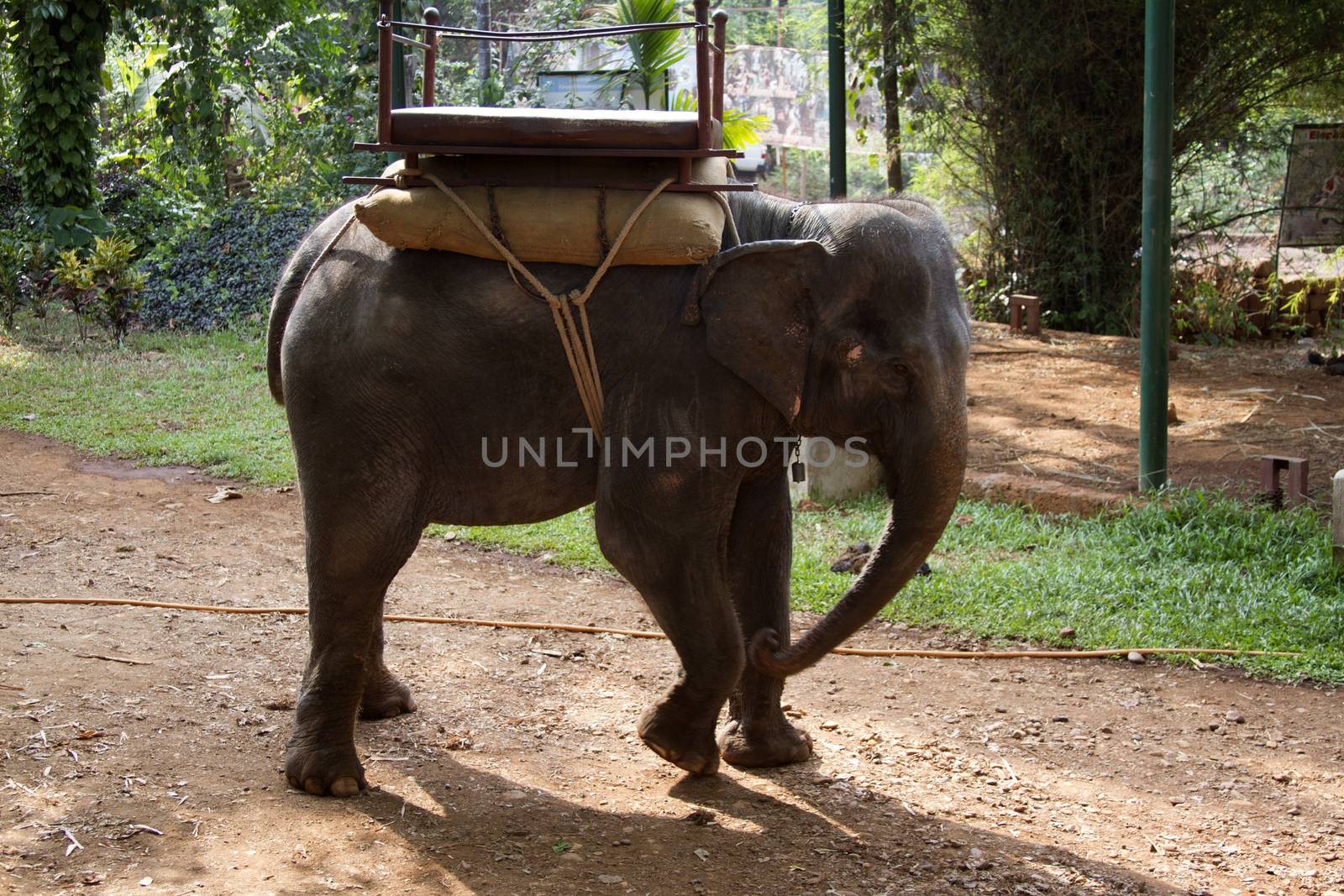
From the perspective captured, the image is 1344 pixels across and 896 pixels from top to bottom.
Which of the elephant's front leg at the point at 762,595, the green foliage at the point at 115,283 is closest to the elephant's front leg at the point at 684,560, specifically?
the elephant's front leg at the point at 762,595

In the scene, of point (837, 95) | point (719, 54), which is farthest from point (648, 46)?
point (719, 54)

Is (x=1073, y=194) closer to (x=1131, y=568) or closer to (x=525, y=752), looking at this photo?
(x=1131, y=568)

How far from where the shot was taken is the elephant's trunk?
3.37m

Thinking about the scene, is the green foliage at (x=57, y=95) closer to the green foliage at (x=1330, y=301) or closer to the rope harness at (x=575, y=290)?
the rope harness at (x=575, y=290)

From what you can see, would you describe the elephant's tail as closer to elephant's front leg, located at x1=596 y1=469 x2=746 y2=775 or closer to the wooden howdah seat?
the wooden howdah seat

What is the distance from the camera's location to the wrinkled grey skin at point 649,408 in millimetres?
3424

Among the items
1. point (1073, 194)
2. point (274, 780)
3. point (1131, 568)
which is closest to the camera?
point (274, 780)

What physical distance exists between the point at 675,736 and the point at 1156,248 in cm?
431

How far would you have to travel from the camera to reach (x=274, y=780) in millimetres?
3814

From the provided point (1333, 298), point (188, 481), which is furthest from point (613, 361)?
point (1333, 298)

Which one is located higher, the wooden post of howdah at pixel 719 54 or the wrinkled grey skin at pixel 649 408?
the wooden post of howdah at pixel 719 54

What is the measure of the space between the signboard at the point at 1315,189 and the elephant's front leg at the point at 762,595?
909 cm

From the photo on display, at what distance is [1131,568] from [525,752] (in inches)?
119

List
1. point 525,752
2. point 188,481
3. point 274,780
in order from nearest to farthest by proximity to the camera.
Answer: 1. point 274,780
2. point 525,752
3. point 188,481
